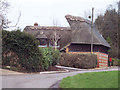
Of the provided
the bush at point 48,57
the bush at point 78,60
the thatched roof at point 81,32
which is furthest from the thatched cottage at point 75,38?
the bush at point 48,57

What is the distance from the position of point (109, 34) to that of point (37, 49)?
131 feet

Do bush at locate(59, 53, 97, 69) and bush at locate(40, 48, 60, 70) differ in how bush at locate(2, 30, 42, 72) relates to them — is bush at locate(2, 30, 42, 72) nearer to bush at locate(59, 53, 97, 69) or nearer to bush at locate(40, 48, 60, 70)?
bush at locate(40, 48, 60, 70)

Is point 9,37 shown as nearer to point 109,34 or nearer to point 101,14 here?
point 109,34

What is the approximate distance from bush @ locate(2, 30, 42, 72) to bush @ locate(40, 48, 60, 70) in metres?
1.51

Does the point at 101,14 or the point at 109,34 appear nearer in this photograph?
the point at 109,34

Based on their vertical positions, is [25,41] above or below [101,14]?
below

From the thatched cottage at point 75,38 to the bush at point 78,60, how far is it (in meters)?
5.53

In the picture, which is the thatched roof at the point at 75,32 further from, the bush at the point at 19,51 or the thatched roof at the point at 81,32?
the bush at the point at 19,51

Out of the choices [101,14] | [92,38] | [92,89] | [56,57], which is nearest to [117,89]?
[92,89]

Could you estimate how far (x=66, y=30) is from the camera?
4409cm

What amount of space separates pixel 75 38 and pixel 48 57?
661 inches

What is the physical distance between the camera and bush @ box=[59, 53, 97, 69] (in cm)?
2944

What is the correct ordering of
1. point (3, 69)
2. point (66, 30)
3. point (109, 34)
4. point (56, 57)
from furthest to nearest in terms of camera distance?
point (109, 34) < point (66, 30) < point (56, 57) < point (3, 69)

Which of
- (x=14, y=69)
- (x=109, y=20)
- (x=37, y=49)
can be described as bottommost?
(x=14, y=69)
